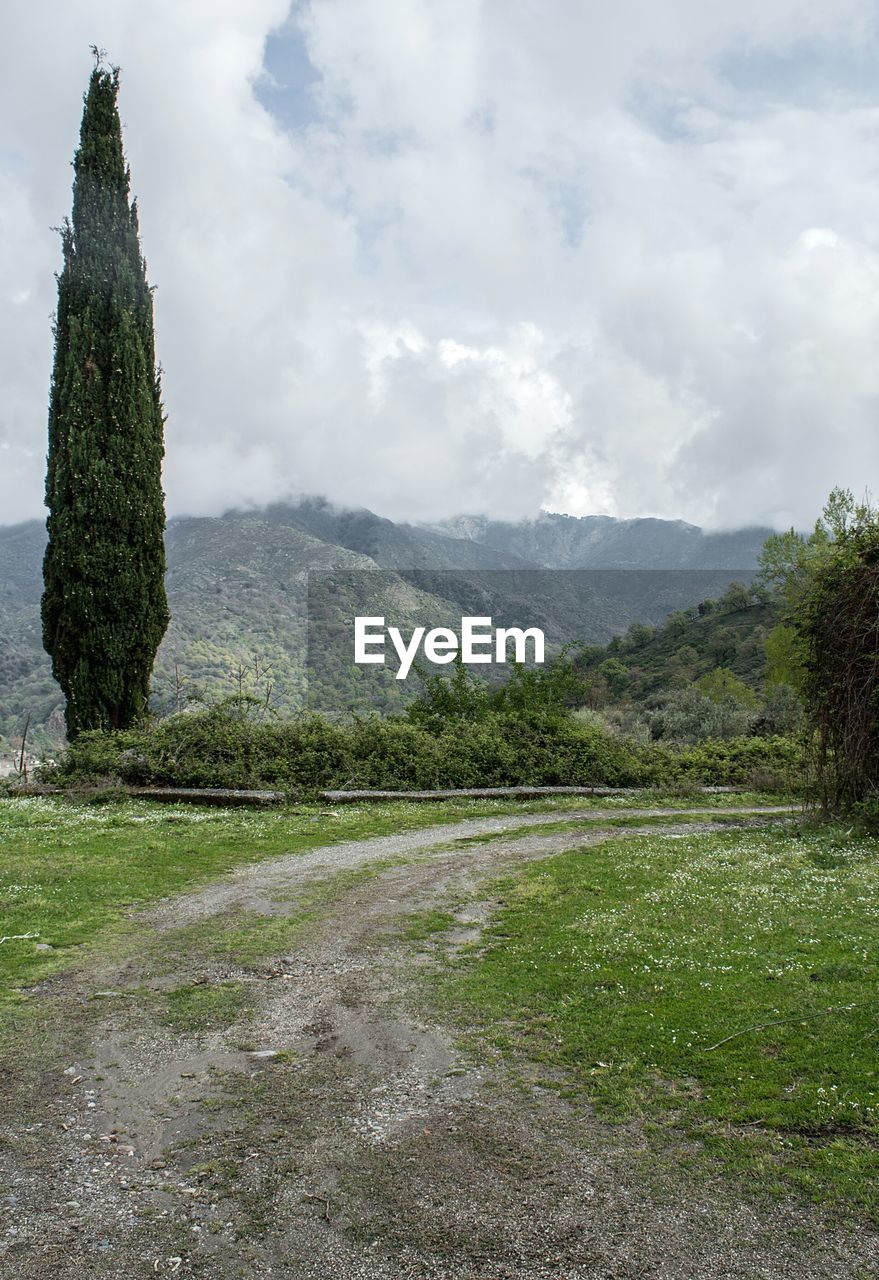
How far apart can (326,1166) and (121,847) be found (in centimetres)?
935

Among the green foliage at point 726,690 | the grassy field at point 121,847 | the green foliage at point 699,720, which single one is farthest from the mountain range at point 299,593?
the green foliage at point 726,690

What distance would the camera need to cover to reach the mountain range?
42875 mm

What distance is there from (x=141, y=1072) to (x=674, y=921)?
15.7ft

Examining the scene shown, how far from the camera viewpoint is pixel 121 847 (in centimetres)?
1255

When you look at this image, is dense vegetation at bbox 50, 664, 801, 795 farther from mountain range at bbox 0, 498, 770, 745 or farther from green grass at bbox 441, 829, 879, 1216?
green grass at bbox 441, 829, 879, 1216

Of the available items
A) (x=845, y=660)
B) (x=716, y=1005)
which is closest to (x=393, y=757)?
(x=845, y=660)

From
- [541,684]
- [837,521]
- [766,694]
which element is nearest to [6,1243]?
[541,684]

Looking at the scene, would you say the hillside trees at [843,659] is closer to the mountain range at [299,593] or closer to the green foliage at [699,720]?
the mountain range at [299,593]

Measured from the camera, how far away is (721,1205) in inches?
144

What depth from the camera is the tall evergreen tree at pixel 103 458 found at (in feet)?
67.8

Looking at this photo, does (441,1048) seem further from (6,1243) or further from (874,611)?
(874,611)

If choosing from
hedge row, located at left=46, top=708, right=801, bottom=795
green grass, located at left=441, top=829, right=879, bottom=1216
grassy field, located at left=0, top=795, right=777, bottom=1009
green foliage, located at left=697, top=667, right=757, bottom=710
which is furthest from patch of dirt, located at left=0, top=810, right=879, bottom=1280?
green foliage, located at left=697, top=667, right=757, bottom=710

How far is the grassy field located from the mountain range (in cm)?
557

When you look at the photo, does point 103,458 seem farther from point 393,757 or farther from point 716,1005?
point 716,1005
